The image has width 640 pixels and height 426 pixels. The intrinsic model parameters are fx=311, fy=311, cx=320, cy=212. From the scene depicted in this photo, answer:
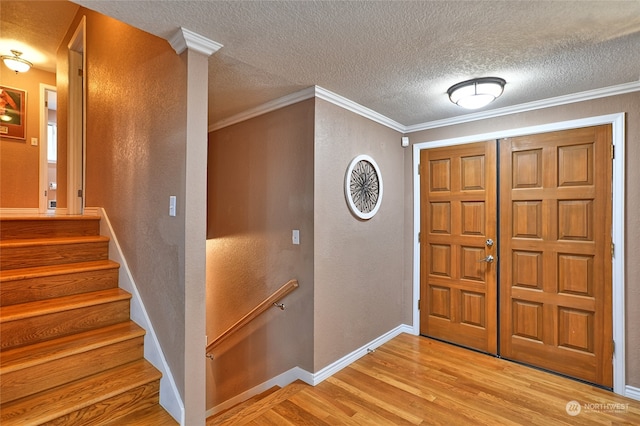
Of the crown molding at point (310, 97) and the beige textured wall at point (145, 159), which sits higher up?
the crown molding at point (310, 97)

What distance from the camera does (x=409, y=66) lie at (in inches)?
82.2

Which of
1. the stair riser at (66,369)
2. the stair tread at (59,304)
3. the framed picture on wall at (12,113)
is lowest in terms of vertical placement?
the stair riser at (66,369)

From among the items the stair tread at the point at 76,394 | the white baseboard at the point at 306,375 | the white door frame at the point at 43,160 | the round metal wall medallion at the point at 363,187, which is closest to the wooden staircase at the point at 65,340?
the stair tread at the point at 76,394

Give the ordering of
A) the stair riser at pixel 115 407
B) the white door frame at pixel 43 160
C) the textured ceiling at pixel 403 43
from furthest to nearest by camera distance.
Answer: the white door frame at pixel 43 160, the stair riser at pixel 115 407, the textured ceiling at pixel 403 43

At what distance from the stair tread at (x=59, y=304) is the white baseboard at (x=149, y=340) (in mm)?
85

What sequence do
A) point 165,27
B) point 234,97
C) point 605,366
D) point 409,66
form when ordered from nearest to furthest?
point 165,27, point 409,66, point 605,366, point 234,97

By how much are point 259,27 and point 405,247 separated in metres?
2.65

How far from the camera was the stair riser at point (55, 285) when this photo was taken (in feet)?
6.36

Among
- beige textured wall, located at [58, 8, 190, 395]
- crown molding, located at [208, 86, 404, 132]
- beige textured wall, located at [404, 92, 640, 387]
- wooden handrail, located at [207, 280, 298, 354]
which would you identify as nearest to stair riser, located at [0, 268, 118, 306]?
beige textured wall, located at [58, 8, 190, 395]

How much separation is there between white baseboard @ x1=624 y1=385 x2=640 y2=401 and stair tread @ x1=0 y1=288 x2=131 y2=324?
370 cm

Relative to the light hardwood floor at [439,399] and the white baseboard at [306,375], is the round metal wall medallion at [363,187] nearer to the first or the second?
the white baseboard at [306,375]

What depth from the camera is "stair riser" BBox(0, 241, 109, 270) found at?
2102mm

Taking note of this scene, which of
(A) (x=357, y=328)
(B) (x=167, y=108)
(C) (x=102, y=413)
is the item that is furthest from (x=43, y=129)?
(A) (x=357, y=328)

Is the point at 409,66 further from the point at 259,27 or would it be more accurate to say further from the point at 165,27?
the point at 165,27
